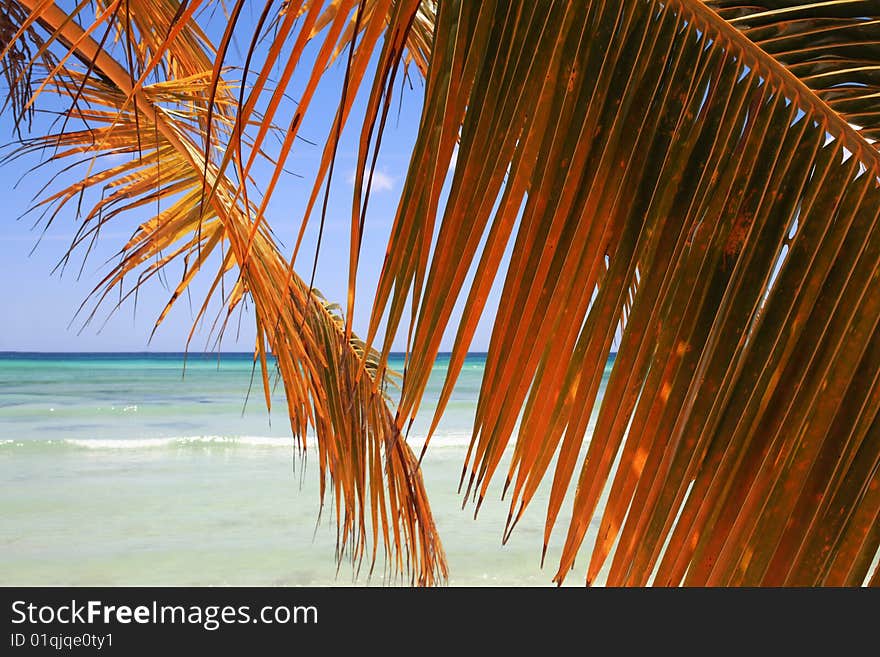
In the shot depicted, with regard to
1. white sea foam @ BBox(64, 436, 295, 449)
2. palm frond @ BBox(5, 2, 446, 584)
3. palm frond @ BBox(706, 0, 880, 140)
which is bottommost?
white sea foam @ BBox(64, 436, 295, 449)

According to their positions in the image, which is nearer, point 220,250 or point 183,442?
point 220,250

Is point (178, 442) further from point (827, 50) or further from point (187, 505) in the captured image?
point (827, 50)

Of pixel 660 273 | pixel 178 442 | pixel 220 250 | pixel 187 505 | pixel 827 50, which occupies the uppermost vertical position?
pixel 827 50

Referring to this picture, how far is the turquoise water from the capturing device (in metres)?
5.25

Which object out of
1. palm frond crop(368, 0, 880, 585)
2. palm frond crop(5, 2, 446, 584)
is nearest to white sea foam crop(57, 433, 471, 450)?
palm frond crop(5, 2, 446, 584)

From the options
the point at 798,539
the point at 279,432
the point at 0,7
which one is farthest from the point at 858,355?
the point at 279,432

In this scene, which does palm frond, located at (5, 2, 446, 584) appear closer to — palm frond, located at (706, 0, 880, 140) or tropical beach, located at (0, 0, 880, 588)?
tropical beach, located at (0, 0, 880, 588)

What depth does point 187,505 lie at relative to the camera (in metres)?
7.09

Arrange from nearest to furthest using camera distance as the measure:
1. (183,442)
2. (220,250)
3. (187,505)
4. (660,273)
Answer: (660,273)
(220,250)
(187,505)
(183,442)

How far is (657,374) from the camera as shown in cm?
46

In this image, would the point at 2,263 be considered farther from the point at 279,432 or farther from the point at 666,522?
the point at 666,522

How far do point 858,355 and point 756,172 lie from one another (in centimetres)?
13

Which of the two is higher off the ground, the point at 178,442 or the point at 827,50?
the point at 827,50

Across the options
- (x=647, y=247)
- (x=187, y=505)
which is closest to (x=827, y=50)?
(x=647, y=247)
